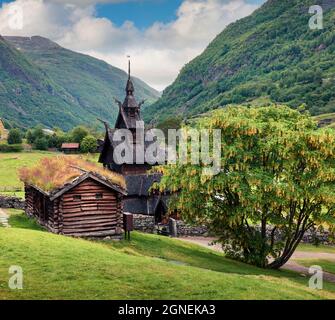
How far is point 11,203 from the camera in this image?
49.0 m

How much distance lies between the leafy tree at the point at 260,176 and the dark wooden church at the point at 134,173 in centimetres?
1883

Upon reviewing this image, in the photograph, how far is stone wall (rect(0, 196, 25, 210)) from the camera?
4884 centimetres

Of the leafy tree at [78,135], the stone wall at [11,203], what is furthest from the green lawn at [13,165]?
the stone wall at [11,203]

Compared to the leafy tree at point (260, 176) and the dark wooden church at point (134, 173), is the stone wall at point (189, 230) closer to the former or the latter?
the dark wooden church at point (134, 173)

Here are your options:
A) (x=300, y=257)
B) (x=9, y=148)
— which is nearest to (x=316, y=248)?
(x=300, y=257)

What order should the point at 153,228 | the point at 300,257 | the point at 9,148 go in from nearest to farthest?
the point at 300,257
the point at 153,228
the point at 9,148

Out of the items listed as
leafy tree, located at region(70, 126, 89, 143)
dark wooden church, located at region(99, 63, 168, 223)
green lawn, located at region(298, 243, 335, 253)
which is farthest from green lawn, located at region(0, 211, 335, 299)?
leafy tree, located at region(70, 126, 89, 143)

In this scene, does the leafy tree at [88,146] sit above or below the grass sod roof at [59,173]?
above

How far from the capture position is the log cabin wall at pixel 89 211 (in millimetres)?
32469

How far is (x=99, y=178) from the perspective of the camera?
33188mm

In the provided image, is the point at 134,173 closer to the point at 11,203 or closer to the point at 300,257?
the point at 11,203

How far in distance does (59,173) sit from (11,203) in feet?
57.5

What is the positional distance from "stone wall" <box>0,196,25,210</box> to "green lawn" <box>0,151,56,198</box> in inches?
736

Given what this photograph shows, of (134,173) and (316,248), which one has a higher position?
(134,173)
